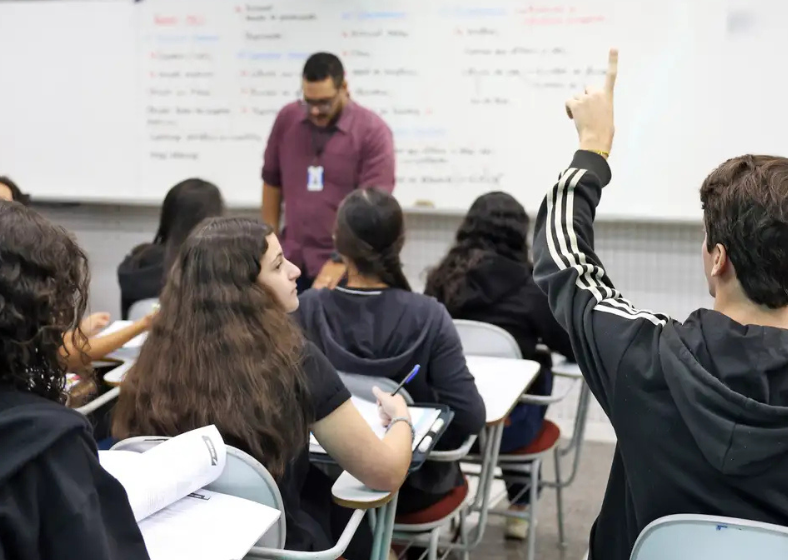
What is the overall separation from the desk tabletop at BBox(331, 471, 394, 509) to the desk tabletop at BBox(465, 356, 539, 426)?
0.51 m

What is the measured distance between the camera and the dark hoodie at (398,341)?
211 cm

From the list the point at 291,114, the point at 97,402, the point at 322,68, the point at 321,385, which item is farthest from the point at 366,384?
the point at 291,114

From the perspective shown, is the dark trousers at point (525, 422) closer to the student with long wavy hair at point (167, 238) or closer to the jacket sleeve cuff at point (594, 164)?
the student with long wavy hair at point (167, 238)

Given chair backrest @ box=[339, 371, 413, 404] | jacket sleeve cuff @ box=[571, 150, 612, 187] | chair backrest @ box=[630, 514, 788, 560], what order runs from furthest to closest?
chair backrest @ box=[339, 371, 413, 404], jacket sleeve cuff @ box=[571, 150, 612, 187], chair backrest @ box=[630, 514, 788, 560]

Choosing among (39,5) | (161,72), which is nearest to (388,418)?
(161,72)

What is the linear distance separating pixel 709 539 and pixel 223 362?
0.87m

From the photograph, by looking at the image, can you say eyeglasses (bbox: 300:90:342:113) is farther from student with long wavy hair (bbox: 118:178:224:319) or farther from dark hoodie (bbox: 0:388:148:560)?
dark hoodie (bbox: 0:388:148:560)

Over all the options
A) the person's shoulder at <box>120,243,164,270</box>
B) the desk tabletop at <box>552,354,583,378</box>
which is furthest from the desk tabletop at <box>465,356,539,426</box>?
the person's shoulder at <box>120,243,164,270</box>

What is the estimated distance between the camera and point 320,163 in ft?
11.8

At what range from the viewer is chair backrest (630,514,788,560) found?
1128 millimetres

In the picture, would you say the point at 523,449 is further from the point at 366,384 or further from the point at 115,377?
the point at 115,377

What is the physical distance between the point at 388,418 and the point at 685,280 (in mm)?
2216

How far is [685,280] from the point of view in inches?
145

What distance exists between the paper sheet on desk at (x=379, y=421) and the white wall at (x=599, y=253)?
75.5 inches
